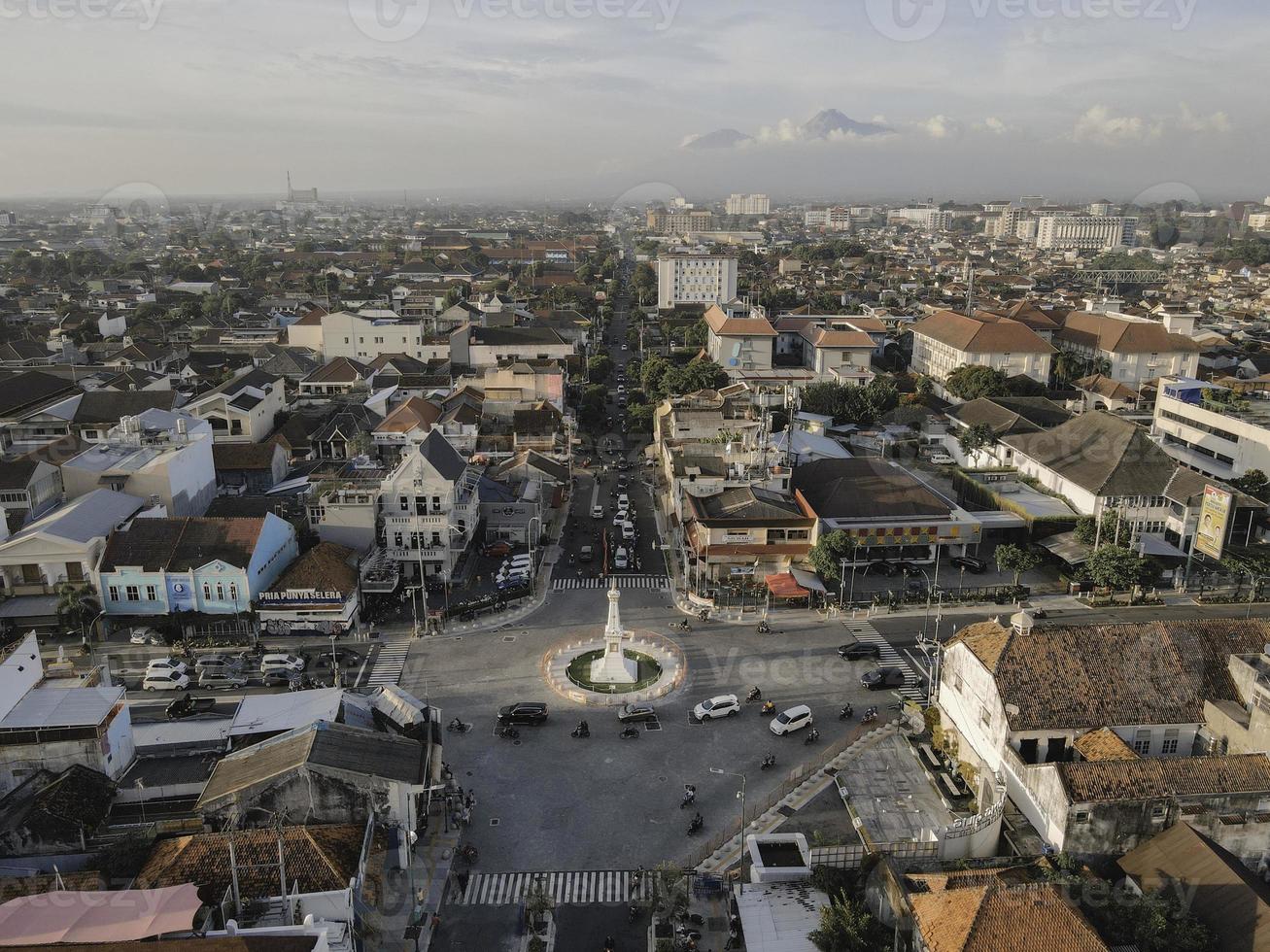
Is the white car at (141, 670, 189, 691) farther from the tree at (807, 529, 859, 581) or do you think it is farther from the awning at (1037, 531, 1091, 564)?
the awning at (1037, 531, 1091, 564)

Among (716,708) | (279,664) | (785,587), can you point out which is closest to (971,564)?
(785,587)

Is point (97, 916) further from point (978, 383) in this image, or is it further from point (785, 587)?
point (978, 383)

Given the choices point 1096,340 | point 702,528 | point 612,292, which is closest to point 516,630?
point 702,528

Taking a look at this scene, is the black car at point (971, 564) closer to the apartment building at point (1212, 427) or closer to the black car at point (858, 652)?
the black car at point (858, 652)

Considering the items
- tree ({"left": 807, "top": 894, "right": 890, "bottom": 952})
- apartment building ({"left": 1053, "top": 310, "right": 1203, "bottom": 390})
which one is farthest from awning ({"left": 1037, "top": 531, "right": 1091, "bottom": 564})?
apartment building ({"left": 1053, "top": 310, "right": 1203, "bottom": 390})

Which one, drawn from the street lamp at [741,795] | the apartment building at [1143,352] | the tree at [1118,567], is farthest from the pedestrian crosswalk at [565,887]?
the apartment building at [1143,352]

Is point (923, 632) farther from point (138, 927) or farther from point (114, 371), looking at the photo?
point (114, 371)
